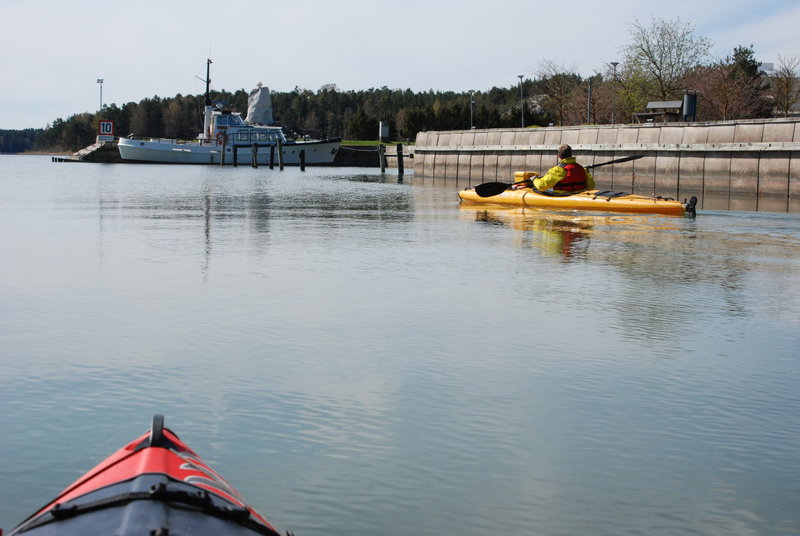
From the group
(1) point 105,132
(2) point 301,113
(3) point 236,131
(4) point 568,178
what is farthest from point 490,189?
(2) point 301,113

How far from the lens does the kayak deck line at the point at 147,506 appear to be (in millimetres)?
2477

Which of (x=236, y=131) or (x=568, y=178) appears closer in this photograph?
(x=568, y=178)

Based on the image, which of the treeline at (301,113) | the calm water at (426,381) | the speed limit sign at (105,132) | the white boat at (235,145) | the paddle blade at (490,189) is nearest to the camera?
the calm water at (426,381)

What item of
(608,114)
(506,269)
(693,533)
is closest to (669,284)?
(506,269)

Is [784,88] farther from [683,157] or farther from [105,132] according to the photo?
[105,132]

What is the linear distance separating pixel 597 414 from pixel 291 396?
6.45ft

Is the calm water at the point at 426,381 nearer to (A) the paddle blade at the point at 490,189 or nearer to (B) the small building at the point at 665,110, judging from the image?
(A) the paddle blade at the point at 490,189

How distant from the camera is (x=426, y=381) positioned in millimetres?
6418

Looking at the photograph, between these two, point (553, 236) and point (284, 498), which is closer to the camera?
point (284, 498)

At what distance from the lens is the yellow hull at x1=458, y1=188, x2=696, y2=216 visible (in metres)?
19.5

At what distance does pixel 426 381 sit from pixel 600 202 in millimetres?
14844

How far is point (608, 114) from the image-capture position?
63.8 metres

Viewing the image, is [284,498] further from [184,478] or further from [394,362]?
[394,362]

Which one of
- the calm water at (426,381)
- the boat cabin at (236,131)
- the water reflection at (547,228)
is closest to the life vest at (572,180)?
the water reflection at (547,228)
